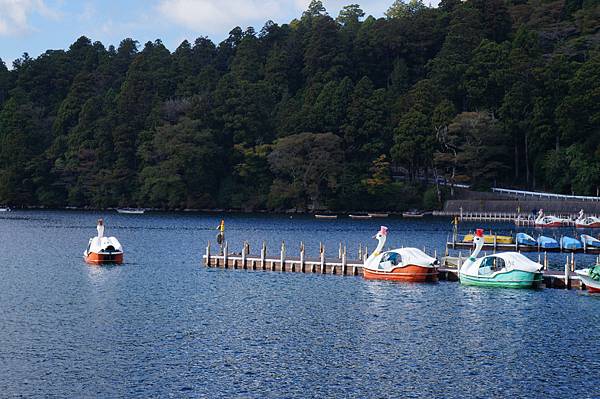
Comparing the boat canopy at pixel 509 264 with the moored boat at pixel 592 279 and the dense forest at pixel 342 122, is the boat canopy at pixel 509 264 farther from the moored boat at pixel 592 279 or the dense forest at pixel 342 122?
the dense forest at pixel 342 122

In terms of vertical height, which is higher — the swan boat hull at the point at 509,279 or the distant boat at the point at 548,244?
the distant boat at the point at 548,244

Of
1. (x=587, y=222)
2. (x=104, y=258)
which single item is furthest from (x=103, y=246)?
(x=587, y=222)

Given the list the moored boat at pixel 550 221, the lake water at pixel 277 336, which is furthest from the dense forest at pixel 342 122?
the lake water at pixel 277 336

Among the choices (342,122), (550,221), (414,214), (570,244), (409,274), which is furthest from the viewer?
(342,122)

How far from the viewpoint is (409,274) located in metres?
58.3

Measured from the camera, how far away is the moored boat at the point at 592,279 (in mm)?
52969

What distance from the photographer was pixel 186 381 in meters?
33.7

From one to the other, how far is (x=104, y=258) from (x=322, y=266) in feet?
57.2

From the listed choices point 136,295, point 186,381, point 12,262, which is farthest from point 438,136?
point 186,381

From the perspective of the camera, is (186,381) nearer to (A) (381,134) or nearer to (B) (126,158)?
(A) (381,134)

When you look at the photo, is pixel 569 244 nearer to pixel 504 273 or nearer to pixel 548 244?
pixel 548 244

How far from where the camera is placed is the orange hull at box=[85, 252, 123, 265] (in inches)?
2736

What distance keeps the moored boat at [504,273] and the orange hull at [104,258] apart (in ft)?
86.6

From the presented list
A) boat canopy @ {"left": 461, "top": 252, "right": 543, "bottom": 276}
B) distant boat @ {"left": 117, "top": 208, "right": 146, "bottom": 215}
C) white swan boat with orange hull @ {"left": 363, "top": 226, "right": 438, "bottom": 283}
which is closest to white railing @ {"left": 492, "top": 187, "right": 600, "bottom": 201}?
distant boat @ {"left": 117, "top": 208, "right": 146, "bottom": 215}
